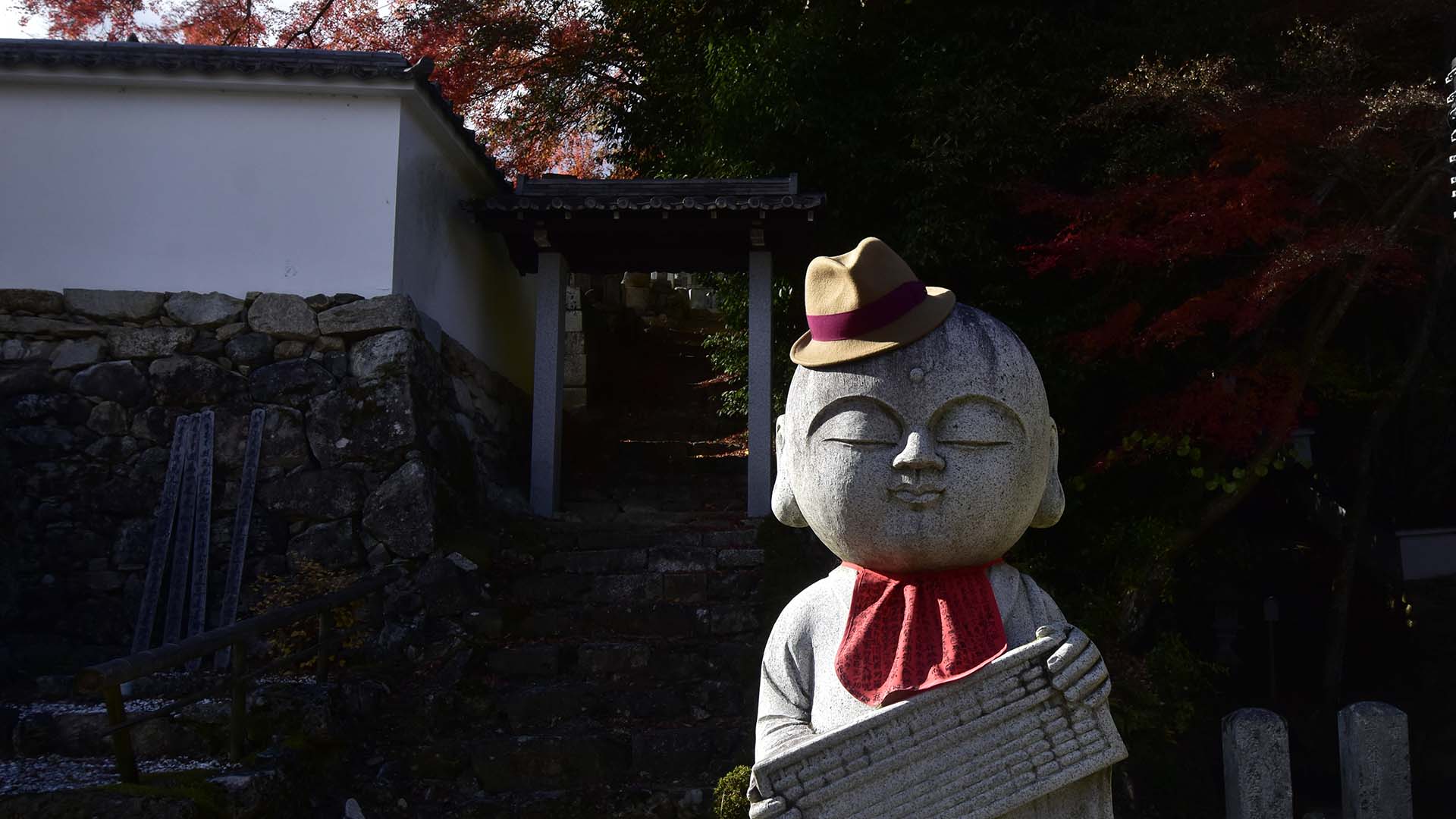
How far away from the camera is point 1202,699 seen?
852cm

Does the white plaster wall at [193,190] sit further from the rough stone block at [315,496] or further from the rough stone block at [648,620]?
the rough stone block at [648,620]

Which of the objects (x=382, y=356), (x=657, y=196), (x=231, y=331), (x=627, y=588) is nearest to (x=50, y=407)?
(x=231, y=331)

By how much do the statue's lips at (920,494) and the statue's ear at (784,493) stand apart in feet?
1.35

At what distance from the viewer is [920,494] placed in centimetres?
299

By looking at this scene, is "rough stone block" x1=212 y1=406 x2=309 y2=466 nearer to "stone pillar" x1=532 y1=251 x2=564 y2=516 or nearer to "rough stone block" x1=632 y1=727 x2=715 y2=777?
"stone pillar" x1=532 y1=251 x2=564 y2=516

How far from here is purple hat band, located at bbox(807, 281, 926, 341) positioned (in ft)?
10.1

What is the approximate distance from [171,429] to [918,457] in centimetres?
674

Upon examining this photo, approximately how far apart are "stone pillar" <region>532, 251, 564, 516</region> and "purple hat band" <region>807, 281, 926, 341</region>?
6.67 m

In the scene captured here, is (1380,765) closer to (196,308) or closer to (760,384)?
(760,384)

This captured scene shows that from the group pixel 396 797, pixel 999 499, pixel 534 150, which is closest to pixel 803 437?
pixel 999 499

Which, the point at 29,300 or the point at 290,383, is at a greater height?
the point at 29,300

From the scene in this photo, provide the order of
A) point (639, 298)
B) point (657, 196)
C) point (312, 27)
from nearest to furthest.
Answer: point (657, 196) < point (312, 27) < point (639, 298)

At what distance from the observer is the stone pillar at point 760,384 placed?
30.0 feet

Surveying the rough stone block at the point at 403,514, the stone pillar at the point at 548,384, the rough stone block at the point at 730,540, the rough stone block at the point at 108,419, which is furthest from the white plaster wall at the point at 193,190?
the rough stone block at the point at 730,540
